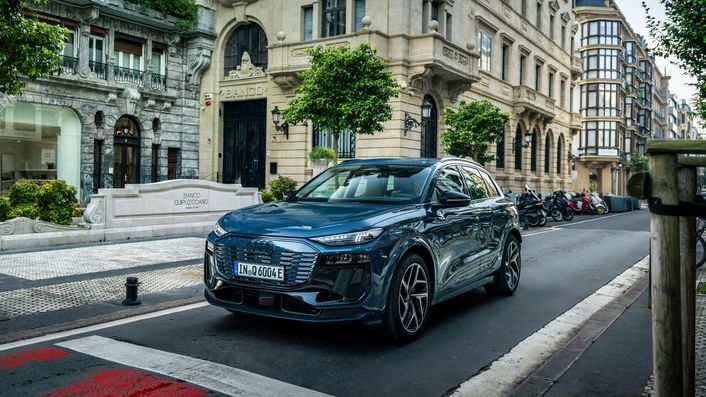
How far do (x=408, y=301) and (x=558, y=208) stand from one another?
2190 centimetres

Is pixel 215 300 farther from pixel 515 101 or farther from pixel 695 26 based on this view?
pixel 515 101

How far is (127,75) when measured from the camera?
26.5 meters

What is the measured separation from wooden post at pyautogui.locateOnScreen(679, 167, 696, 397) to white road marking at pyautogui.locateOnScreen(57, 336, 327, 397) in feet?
7.26

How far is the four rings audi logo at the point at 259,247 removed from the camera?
4805 millimetres

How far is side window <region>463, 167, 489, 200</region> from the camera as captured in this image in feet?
22.8

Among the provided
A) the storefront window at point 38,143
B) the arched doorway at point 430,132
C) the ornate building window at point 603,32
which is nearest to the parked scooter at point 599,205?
the arched doorway at point 430,132

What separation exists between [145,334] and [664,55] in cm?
1353

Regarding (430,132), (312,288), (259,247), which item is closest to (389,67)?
(430,132)

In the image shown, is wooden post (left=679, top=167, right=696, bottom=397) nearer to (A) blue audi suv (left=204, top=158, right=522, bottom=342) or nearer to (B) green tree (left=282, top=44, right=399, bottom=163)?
(A) blue audi suv (left=204, top=158, right=522, bottom=342)

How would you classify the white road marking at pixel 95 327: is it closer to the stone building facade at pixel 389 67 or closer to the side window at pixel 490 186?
the side window at pixel 490 186

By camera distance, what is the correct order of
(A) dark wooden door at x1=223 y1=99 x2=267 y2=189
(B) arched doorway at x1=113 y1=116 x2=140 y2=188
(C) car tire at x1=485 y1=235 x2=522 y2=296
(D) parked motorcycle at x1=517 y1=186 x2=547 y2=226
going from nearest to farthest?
1. (C) car tire at x1=485 y1=235 x2=522 y2=296
2. (D) parked motorcycle at x1=517 y1=186 x2=547 y2=226
3. (B) arched doorway at x1=113 y1=116 x2=140 y2=188
4. (A) dark wooden door at x1=223 y1=99 x2=267 y2=189

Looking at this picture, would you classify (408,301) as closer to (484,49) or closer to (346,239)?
(346,239)

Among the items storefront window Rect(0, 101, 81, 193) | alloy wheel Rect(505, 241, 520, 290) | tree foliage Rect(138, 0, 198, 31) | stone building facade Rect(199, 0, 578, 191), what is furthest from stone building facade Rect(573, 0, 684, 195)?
alloy wheel Rect(505, 241, 520, 290)

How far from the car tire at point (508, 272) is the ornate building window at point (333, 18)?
19426 millimetres
